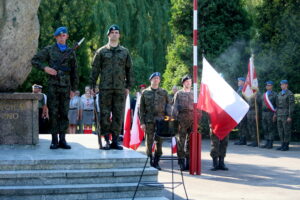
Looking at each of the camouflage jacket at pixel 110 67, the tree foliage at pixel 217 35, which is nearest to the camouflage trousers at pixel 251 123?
the tree foliage at pixel 217 35

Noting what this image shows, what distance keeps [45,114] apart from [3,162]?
2412 millimetres

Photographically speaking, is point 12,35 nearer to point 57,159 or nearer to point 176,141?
point 57,159

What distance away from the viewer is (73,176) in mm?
8039

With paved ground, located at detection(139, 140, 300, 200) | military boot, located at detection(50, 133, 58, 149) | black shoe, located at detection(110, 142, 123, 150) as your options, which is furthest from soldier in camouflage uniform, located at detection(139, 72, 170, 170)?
military boot, located at detection(50, 133, 58, 149)

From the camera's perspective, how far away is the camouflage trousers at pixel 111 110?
9562 millimetres

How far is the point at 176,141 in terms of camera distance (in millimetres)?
12039

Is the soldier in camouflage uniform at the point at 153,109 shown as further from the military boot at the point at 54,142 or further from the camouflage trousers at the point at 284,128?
the camouflage trousers at the point at 284,128

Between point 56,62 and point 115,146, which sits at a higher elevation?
point 56,62

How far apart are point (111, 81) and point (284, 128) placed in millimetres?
8791

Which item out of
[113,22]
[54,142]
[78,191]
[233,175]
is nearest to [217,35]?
[113,22]

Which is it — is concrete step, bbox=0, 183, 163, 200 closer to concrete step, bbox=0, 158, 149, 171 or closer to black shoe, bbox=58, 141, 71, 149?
concrete step, bbox=0, 158, 149, 171

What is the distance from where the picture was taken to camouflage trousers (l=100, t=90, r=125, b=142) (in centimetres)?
956

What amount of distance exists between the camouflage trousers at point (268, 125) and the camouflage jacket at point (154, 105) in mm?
6356

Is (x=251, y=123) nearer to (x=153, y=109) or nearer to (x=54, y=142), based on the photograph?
(x=153, y=109)
